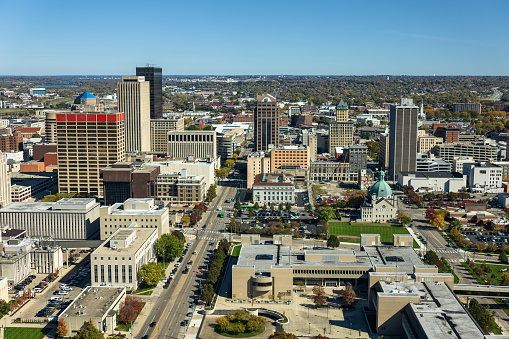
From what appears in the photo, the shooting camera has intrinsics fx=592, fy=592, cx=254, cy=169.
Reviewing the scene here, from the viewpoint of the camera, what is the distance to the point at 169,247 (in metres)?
68.2

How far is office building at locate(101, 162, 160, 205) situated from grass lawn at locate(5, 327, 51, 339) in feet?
129

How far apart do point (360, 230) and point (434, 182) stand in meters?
31.1

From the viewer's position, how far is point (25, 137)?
155 m

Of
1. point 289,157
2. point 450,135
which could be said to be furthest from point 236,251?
point 450,135

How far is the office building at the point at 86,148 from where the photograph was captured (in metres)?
95.8

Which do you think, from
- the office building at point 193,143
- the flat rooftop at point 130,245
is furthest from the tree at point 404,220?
the office building at point 193,143

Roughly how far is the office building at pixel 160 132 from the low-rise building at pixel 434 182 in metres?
53.7

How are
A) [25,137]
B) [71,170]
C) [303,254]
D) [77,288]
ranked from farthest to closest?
[25,137] < [71,170] < [303,254] < [77,288]

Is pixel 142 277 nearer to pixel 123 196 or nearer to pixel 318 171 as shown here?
pixel 123 196

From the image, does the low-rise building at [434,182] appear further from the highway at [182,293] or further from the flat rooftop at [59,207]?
the flat rooftop at [59,207]

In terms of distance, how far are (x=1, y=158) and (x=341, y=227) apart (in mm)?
49599

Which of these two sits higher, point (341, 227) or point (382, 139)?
point (382, 139)

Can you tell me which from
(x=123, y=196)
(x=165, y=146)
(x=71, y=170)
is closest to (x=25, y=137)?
(x=165, y=146)

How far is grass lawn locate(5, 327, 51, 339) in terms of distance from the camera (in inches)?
1949
